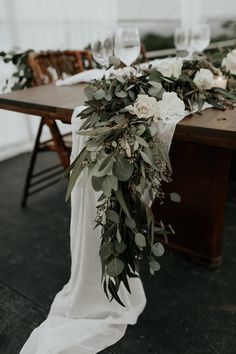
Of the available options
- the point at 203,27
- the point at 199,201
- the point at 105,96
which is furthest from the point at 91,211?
the point at 203,27

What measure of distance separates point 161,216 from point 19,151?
1799 mm

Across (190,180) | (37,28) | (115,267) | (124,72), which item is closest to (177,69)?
(124,72)

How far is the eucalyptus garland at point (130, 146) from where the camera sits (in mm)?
833

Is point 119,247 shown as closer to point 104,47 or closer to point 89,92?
point 89,92

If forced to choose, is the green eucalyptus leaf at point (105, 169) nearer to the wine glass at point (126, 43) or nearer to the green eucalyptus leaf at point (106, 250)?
the green eucalyptus leaf at point (106, 250)

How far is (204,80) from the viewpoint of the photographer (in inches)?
38.9

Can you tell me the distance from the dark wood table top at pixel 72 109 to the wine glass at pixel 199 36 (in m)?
0.65

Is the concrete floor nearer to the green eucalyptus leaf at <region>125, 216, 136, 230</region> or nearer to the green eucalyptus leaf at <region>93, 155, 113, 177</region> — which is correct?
the green eucalyptus leaf at <region>125, 216, 136, 230</region>

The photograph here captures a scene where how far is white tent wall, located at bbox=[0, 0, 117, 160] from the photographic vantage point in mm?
2439

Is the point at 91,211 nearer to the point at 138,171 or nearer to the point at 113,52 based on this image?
the point at 138,171

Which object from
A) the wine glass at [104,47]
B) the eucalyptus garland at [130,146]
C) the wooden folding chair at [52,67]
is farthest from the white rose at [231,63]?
the wooden folding chair at [52,67]

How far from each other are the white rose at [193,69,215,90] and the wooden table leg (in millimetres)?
283

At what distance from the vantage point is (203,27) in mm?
1615

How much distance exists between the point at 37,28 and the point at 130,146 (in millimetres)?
2153
